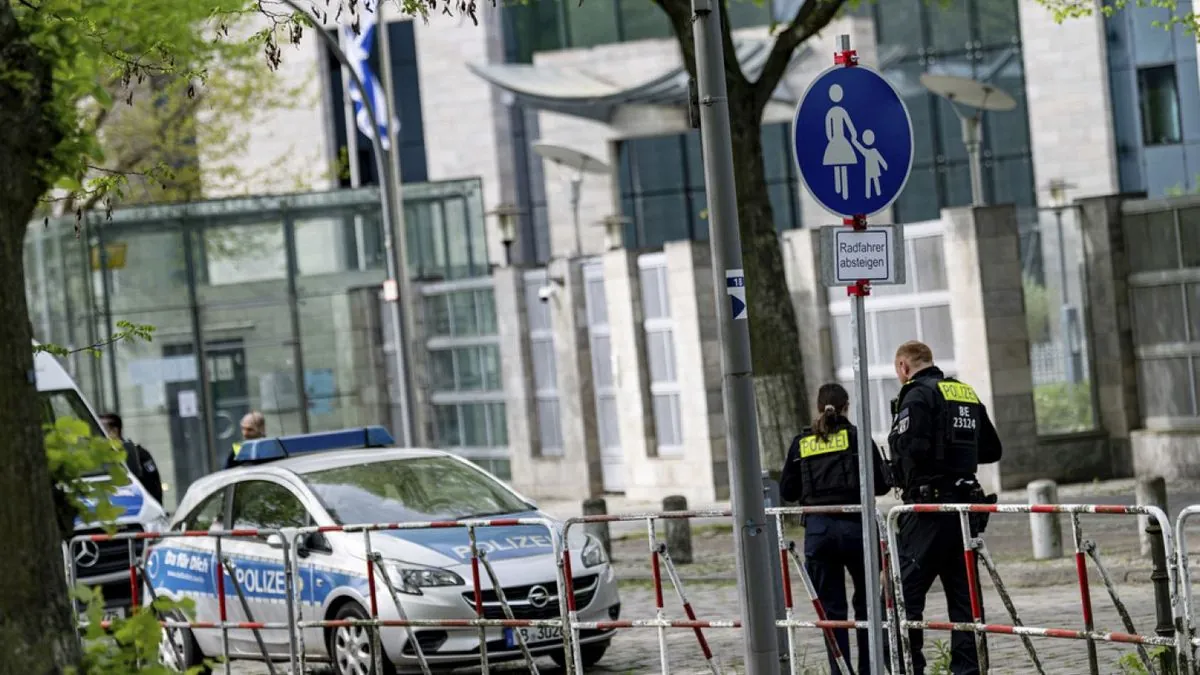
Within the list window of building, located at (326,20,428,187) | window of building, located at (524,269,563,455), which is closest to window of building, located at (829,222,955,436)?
window of building, located at (524,269,563,455)

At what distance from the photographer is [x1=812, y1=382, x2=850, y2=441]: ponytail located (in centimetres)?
1162

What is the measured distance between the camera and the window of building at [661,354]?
27688 mm

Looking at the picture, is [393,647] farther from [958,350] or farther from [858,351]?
[958,350]

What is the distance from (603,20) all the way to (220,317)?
15980 millimetres

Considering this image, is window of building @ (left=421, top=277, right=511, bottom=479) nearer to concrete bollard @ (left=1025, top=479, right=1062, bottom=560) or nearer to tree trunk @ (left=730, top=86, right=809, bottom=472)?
tree trunk @ (left=730, top=86, right=809, bottom=472)

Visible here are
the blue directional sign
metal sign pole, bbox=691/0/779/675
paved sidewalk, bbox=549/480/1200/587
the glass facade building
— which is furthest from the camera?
the glass facade building

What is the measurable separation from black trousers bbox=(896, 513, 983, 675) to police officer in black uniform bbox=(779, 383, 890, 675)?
1.68 ft

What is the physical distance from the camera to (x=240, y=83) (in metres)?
45.7

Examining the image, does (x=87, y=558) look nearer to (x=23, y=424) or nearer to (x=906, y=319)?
(x=906, y=319)

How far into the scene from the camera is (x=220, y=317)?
117 feet

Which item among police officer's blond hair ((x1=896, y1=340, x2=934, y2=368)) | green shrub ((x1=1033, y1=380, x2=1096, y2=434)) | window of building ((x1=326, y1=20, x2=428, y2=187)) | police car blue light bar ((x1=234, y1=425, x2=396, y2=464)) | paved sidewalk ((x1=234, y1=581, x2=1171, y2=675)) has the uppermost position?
window of building ((x1=326, y1=20, x2=428, y2=187))

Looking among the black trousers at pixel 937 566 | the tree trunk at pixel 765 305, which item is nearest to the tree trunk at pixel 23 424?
the black trousers at pixel 937 566

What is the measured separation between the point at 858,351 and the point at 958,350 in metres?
15.8

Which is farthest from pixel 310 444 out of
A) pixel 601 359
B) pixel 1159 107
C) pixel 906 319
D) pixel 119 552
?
pixel 1159 107
